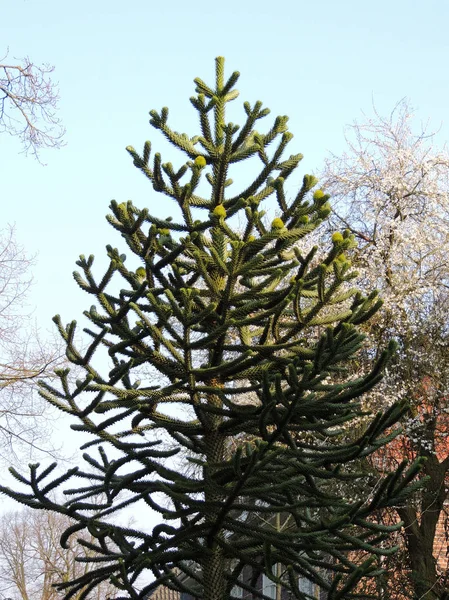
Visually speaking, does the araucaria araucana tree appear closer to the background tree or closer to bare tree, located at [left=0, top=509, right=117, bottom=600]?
the background tree

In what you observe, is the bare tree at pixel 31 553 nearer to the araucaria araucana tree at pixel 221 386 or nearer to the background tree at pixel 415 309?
the background tree at pixel 415 309

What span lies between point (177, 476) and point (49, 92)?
26.1 ft

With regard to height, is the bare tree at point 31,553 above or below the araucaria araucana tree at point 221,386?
above

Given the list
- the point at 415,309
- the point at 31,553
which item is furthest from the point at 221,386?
the point at 31,553

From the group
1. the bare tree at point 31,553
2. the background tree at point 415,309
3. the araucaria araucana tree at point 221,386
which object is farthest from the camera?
the bare tree at point 31,553

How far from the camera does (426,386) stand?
15.0m

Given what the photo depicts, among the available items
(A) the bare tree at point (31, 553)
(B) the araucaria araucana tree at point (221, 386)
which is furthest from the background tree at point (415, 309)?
(A) the bare tree at point (31, 553)

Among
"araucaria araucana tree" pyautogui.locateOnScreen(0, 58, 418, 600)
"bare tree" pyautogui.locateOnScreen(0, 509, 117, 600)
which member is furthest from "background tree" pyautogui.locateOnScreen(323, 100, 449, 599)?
"bare tree" pyautogui.locateOnScreen(0, 509, 117, 600)

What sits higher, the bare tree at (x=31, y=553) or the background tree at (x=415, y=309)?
the bare tree at (x=31, y=553)

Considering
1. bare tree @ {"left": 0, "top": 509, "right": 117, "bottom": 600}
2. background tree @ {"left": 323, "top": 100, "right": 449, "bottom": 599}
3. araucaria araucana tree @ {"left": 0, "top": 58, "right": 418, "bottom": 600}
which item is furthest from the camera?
bare tree @ {"left": 0, "top": 509, "right": 117, "bottom": 600}

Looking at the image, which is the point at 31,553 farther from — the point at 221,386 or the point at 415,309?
the point at 221,386

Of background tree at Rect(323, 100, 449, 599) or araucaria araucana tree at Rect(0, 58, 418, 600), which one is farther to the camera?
background tree at Rect(323, 100, 449, 599)

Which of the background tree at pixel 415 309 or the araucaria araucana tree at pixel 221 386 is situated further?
→ the background tree at pixel 415 309

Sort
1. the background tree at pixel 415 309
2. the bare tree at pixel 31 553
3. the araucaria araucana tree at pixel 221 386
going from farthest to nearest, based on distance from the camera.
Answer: the bare tree at pixel 31 553 < the background tree at pixel 415 309 < the araucaria araucana tree at pixel 221 386
